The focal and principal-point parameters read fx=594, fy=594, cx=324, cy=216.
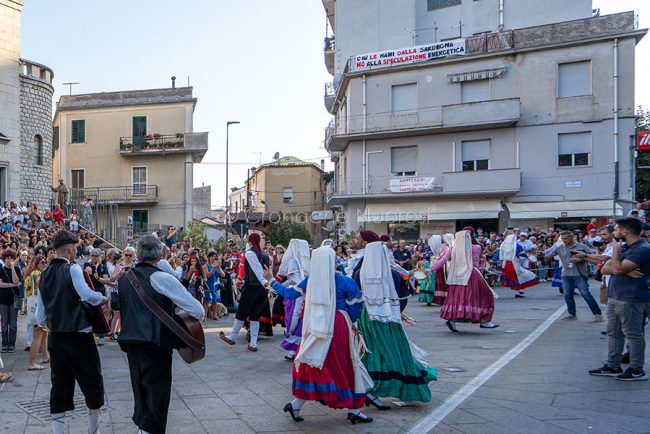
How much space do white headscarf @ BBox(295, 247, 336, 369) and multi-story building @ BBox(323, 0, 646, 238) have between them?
25216mm

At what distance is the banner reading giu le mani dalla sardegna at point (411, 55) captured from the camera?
104ft

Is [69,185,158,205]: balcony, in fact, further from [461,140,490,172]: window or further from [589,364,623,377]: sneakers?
[589,364,623,377]: sneakers

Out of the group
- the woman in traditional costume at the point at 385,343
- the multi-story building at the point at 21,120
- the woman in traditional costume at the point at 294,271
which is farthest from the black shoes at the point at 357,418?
the multi-story building at the point at 21,120

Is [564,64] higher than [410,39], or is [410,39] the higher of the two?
[410,39]

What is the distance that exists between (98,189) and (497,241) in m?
27.4

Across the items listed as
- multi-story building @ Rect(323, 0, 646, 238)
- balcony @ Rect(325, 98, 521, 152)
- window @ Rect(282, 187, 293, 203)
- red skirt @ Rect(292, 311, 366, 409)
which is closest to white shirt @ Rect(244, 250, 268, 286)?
red skirt @ Rect(292, 311, 366, 409)

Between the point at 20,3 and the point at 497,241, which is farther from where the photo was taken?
the point at 20,3

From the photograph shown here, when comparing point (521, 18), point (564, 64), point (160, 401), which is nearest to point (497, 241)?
point (564, 64)

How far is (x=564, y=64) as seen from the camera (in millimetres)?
30047

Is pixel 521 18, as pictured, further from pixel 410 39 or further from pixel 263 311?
pixel 263 311

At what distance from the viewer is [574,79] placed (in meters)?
30.0

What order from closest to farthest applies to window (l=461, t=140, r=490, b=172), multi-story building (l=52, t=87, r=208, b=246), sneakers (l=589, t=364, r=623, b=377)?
sneakers (l=589, t=364, r=623, b=377) < window (l=461, t=140, r=490, b=172) < multi-story building (l=52, t=87, r=208, b=246)

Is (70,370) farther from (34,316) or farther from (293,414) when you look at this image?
(34,316)

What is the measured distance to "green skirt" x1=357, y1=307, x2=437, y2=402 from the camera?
600cm
